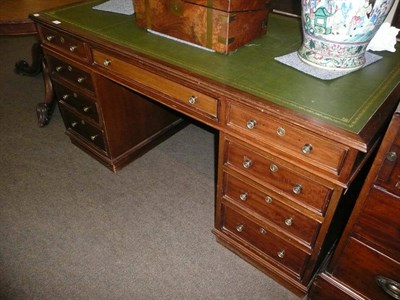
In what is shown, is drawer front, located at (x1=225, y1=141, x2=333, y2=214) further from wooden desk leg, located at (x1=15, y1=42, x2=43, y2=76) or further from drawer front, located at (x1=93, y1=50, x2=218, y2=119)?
wooden desk leg, located at (x1=15, y1=42, x2=43, y2=76)

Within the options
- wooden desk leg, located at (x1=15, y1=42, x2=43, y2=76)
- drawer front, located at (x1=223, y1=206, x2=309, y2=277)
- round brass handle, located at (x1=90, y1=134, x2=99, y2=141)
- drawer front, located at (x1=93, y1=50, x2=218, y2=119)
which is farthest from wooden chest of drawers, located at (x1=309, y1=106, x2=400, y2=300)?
wooden desk leg, located at (x1=15, y1=42, x2=43, y2=76)

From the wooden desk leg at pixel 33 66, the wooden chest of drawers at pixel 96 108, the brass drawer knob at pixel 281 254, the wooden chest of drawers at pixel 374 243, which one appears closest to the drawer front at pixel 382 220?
the wooden chest of drawers at pixel 374 243

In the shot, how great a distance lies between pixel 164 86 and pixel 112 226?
0.88 m

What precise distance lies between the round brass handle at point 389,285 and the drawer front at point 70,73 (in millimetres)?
1530

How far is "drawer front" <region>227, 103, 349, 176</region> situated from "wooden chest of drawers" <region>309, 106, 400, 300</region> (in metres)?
0.12

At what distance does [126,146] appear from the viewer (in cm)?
202

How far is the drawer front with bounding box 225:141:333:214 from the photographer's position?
105cm

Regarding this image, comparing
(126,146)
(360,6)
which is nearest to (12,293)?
(126,146)

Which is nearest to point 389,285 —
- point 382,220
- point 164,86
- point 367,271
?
point 367,271

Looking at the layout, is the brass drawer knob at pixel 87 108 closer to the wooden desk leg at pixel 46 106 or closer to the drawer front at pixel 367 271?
the wooden desk leg at pixel 46 106

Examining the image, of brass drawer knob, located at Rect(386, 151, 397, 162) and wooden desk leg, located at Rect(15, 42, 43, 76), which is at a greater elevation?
brass drawer knob, located at Rect(386, 151, 397, 162)

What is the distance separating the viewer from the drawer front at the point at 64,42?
1529 mm

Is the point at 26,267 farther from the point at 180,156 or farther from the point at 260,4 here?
the point at 260,4

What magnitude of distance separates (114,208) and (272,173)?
3.43 feet
